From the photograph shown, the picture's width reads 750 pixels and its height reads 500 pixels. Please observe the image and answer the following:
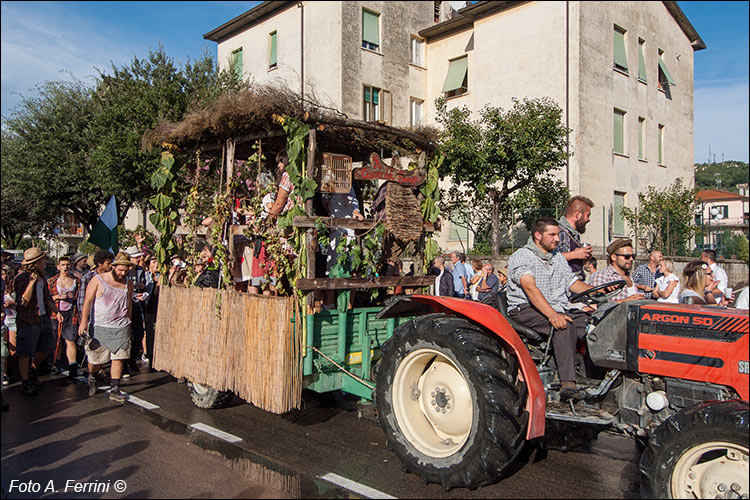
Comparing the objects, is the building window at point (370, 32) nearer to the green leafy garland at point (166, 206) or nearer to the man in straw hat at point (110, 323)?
the green leafy garland at point (166, 206)

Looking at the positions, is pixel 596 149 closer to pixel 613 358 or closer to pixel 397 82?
pixel 397 82

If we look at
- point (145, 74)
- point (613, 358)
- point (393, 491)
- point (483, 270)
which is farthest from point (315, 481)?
point (145, 74)

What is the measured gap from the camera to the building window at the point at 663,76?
23047 millimetres

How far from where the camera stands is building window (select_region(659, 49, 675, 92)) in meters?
23.0

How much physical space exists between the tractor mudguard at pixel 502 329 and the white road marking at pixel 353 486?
111 cm

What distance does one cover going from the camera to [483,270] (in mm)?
12609

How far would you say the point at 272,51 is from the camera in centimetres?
1798

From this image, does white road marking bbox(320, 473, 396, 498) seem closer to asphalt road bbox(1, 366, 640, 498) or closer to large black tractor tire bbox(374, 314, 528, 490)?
asphalt road bbox(1, 366, 640, 498)

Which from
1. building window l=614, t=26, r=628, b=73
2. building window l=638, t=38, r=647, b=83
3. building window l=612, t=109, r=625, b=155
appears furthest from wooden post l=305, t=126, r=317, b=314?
building window l=638, t=38, r=647, b=83

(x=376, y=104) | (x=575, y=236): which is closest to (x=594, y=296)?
(x=575, y=236)

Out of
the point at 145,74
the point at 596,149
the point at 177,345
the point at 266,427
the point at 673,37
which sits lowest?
the point at 266,427

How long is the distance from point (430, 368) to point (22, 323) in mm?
5902

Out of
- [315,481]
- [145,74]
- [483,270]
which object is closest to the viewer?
[315,481]

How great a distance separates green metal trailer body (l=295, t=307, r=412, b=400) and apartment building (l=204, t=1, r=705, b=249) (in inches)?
489
